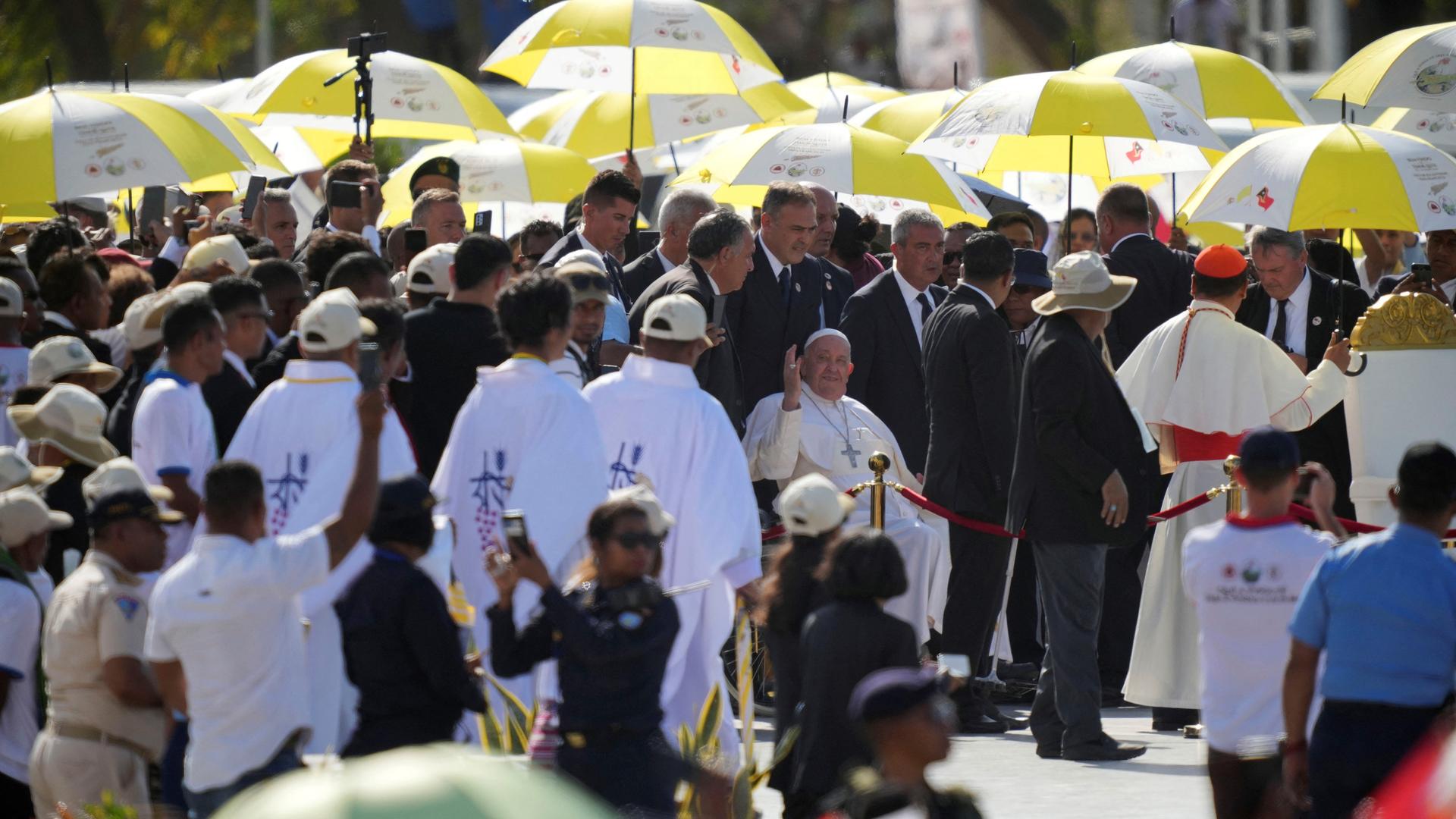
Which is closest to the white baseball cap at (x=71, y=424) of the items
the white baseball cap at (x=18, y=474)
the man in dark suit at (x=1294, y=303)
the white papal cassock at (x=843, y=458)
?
the white baseball cap at (x=18, y=474)

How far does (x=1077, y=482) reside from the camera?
9.08 m

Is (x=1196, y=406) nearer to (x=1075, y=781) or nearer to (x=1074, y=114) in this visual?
(x=1075, y=781)

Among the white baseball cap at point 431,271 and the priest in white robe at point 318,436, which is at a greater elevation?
the white baseball cap at point 431,271

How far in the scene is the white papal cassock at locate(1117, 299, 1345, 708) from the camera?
9.57 m

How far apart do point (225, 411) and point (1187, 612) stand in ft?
14.4

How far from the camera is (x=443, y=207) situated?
10.5 meters

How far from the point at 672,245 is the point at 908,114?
525 centimetres

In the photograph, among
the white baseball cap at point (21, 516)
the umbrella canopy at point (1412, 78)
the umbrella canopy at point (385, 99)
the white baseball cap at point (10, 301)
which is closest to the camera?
the white baseball cap at point (21, 516)

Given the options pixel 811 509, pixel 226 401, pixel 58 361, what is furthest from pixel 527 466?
pixel 58 361

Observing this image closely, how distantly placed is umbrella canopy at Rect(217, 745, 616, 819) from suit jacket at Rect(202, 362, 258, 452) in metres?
5.26

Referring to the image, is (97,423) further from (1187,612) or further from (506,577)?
(1187,612)

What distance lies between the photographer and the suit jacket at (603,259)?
10.3 m

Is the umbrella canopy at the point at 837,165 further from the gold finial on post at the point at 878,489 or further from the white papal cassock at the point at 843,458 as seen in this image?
the gold finial on post at the point at 878,489

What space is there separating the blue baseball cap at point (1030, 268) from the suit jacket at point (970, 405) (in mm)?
613
